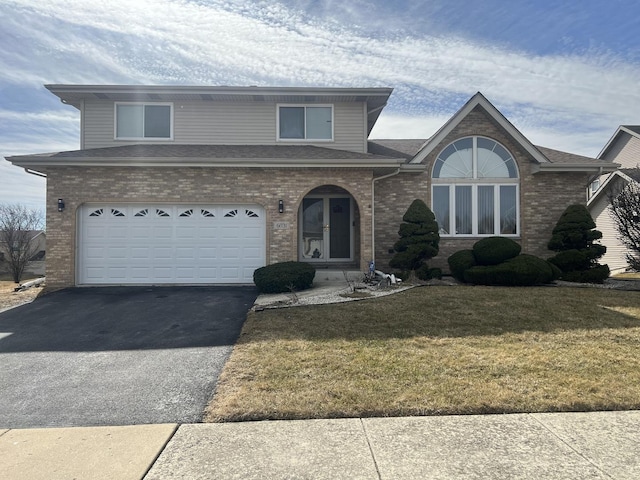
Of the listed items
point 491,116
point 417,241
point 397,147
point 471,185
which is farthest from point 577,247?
point 397,147

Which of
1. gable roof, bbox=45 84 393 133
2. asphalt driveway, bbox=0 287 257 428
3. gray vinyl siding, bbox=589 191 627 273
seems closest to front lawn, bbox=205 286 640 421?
asphalt driveway, bbox=0 287 257 428

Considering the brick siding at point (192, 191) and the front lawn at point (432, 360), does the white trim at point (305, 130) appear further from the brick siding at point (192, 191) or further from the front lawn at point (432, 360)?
the front lawn at point (432, 360)

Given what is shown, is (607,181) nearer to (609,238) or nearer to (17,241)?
(609,238)

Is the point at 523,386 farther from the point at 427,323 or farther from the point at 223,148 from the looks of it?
the point at 223,148

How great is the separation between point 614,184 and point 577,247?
31.1ft

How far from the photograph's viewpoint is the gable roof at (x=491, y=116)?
44.7 ft

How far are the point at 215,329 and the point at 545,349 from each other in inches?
225

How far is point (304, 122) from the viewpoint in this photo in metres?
14.3

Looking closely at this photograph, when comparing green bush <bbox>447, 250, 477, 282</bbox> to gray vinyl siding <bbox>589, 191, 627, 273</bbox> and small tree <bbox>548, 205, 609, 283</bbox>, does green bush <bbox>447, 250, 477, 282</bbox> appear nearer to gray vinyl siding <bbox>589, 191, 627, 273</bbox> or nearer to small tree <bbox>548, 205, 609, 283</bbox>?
small tree <bbox>548, 205, 609, 283</bbox>

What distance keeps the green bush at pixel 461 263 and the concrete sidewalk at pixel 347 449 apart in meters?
8.20

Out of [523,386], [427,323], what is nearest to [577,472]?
[523,386]

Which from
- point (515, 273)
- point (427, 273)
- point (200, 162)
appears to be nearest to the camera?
point (515, 273)

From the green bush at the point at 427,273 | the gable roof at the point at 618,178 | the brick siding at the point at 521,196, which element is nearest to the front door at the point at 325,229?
the brick siding at the point at 521,196

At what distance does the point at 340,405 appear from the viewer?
14.0 ft
